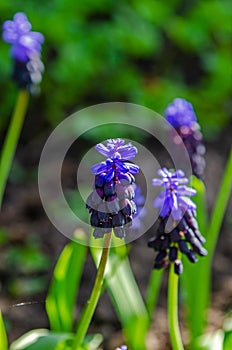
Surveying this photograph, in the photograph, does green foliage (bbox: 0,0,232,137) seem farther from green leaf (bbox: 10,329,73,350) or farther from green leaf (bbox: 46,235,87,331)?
green leaf (bbox: 10,329,73,350)

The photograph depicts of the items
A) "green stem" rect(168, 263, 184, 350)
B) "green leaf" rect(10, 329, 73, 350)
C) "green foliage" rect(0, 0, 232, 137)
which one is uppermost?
"green foliage" rect(0, 0, 232, 137)

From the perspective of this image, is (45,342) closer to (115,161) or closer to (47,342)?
(47,342)

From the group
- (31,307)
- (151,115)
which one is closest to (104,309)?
(31,307)

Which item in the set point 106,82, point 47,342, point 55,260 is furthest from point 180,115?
point 106,82

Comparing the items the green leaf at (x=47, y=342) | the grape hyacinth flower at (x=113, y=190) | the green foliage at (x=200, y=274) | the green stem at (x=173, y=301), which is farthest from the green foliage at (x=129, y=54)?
the grape hyacinth flower at (x=113, y=190)

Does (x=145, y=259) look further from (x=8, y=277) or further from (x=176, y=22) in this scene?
(x=176, y=22)

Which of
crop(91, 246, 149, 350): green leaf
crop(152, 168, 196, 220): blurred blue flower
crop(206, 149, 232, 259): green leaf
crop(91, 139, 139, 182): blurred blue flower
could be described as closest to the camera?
crop(91, 139, 139, 182): blurred blue flower

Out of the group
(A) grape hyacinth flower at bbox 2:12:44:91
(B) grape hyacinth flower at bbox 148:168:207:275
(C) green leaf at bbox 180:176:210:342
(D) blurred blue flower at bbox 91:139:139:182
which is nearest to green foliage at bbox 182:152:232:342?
(C) green leaf at bbox 180:176:210:342
